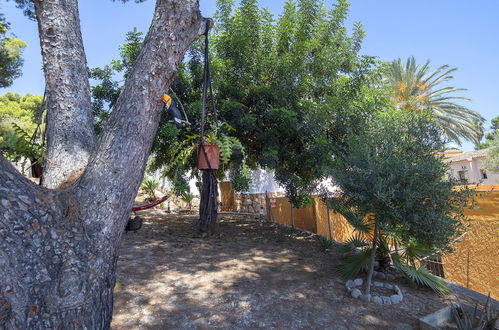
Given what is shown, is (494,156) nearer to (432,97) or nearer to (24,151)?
(432,97)

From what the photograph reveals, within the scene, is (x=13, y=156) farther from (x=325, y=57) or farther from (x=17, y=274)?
(x=325, y=57)

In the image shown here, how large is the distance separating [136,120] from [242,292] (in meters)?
2.98

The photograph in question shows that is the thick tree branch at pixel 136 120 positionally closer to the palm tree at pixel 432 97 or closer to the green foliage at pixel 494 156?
the palm tree at pixel 432 97

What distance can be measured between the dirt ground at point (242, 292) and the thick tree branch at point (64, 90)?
1879 millimetres

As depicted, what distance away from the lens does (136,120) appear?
2.05m

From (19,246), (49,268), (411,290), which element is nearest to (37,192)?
(19,246)

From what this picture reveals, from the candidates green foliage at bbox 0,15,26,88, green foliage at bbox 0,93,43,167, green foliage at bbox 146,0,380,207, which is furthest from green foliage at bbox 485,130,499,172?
green foliage at bbox 0,15,26,88

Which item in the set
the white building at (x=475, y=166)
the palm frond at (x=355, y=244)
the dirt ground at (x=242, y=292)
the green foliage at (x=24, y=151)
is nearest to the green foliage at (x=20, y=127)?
the green foliage at (x=24, y=151)

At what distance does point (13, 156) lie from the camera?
263 cm

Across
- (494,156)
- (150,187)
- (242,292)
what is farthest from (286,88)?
(494,156)

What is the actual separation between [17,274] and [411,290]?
474 centimetres

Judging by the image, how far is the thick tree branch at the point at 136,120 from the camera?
1849 millimetres

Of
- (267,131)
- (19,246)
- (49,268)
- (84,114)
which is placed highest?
(267,131)

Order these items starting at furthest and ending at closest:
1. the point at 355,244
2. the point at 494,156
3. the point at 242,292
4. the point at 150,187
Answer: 1. the point at 494,156
2. the point at 150,187
3. the point at 355,244
4. the point at 242,292
